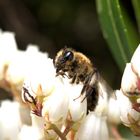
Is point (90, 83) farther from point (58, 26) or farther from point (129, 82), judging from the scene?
point (58, 26)

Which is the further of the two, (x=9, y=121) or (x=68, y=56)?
(x=9, y=121)

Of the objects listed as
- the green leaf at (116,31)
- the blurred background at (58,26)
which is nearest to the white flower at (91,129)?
the green leaf at (116,31)

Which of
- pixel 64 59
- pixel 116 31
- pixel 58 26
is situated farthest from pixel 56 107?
pixel 58 26

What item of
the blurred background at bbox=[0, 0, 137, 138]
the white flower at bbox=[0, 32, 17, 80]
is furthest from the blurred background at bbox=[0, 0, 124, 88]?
the white flower at bbox=[0, 32, 17, 80]

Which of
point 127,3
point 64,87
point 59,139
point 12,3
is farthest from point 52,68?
point 12,3

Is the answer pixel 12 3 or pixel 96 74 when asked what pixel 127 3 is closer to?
pixel 12 3

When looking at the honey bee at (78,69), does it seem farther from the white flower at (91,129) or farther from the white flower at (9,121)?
the white flower at (9,121)
